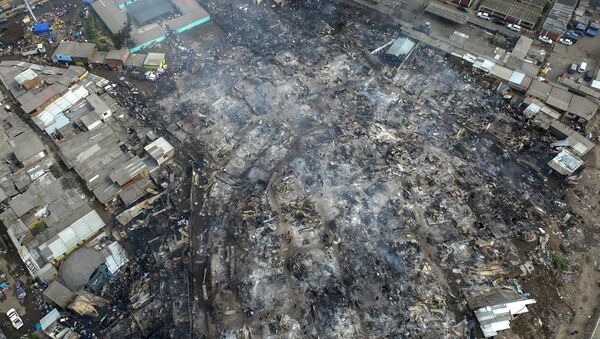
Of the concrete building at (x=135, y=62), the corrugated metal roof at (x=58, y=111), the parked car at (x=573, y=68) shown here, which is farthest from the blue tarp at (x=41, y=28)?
the parked car at (x=573, y=68)

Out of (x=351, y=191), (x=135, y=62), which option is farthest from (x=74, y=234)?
(x=351, y=191)

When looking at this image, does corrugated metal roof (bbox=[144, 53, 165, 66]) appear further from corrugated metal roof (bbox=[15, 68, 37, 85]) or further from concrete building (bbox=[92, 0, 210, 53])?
corrugated metal roof (bbox=[15, 68, 37, 85])

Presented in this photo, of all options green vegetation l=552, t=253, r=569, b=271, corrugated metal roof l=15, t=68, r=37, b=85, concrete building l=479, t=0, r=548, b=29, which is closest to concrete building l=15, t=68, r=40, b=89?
corrugated metal roof l=15, t=68, r=37, b=85

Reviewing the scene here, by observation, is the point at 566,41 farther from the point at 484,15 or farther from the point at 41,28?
the point at 41,28

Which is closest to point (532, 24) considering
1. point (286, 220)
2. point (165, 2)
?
point (286, 220)

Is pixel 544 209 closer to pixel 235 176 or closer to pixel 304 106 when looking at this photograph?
pixel 304 106
